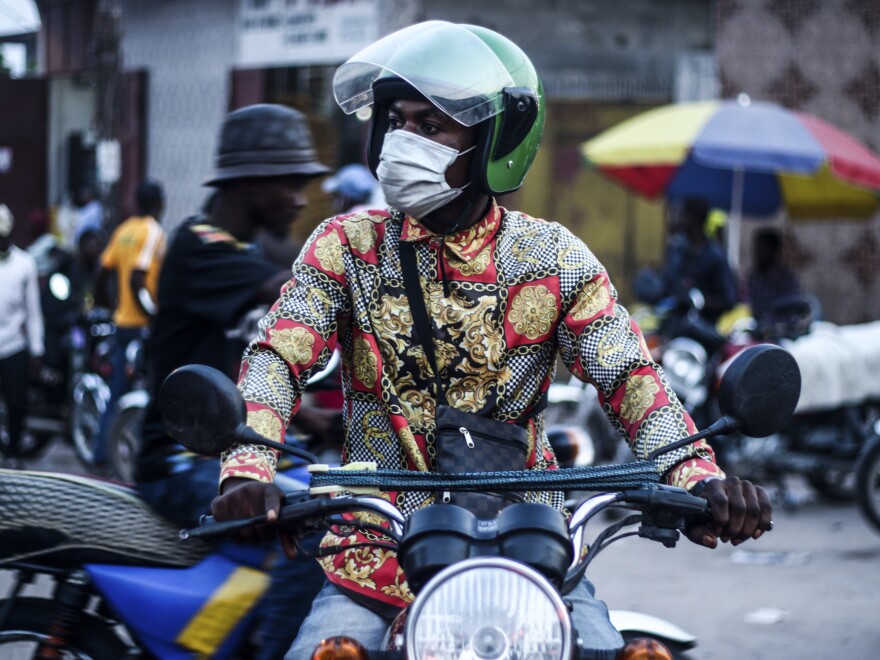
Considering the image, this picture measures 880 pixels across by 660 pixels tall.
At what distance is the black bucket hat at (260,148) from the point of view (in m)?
4.07

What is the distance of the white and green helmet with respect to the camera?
263cm

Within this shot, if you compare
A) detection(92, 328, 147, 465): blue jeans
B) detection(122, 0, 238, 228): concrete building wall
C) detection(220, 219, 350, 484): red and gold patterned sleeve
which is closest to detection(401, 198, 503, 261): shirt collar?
detection(220, 219, 350, 484): red and gold patterned sleeve

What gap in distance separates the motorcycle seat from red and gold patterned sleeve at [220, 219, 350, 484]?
0.60m

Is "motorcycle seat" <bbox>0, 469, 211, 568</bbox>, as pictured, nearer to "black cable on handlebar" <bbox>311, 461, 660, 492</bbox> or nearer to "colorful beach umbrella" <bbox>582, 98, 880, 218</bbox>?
"black cable on handlebar" <bbox>311, 461, 660, 492</bbox>

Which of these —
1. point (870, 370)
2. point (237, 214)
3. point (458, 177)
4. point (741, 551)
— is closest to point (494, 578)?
point (458, 177)

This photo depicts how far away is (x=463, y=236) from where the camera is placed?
9.11ft

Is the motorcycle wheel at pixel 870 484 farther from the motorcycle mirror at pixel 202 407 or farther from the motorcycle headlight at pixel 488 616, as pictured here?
the motorcycle headlight at pixel 488 616

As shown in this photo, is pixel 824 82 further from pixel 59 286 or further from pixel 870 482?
pixel 59 286

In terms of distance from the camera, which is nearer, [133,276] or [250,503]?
[250,503]

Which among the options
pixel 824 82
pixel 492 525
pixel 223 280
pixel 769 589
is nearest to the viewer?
pixel 492 525

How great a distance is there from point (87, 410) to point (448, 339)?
7938 mm

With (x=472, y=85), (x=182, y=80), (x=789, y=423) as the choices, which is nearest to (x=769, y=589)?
(x=789, y=423)

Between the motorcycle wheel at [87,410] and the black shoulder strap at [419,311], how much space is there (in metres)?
7.72

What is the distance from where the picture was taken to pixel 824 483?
9.30 meters
